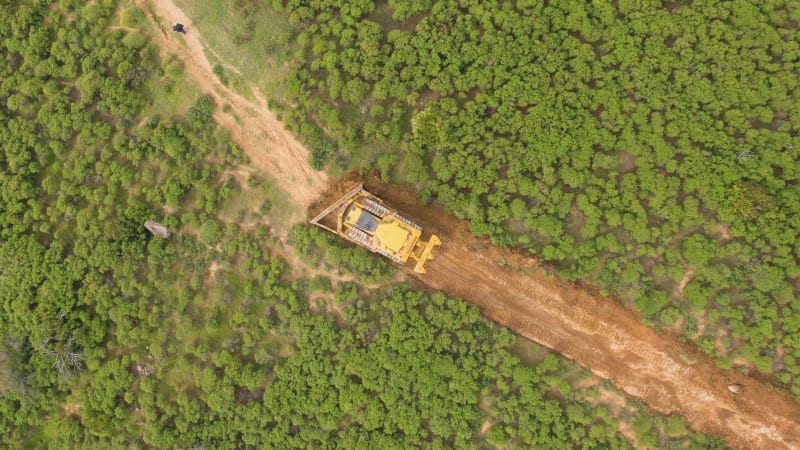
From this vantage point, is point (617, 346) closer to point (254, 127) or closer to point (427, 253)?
point (427, 253)

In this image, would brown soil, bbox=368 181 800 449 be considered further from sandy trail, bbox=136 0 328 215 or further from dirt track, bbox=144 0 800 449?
sandy trail, bbox=136 0 328 215

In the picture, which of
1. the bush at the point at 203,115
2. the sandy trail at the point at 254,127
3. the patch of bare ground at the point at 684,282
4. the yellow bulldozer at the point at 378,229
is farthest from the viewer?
the bush at the point at 203,115

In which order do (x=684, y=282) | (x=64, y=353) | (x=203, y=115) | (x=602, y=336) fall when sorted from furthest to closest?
(x=203, y=115), (x=64, y=353), (x=602, y=336), (x=684, y=282)

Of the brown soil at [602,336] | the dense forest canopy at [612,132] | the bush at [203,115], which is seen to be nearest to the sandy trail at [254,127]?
the bush at [203,115]

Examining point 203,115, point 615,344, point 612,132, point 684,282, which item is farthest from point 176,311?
point 684,282

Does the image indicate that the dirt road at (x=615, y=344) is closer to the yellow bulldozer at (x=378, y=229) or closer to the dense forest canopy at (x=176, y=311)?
the dense forest canopy at (x=176, y=311)

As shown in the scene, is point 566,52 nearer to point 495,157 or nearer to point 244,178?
point 495,157
